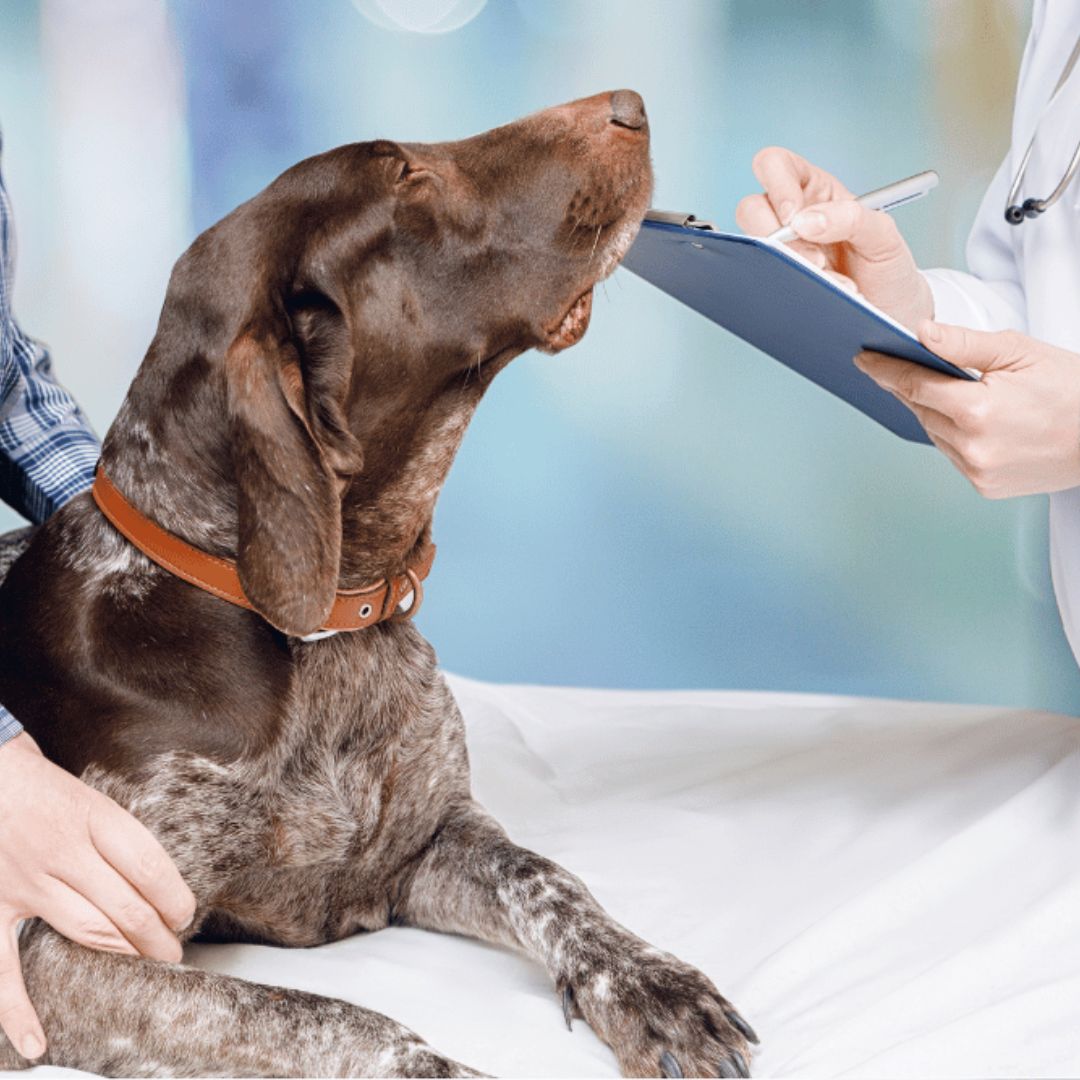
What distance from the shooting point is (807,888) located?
8.54ft

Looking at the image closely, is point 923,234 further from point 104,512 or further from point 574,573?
point 104,512

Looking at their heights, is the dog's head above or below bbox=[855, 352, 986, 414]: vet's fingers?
above

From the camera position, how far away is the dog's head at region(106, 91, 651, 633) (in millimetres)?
2117

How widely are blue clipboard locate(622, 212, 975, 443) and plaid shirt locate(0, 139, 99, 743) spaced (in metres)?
1.15

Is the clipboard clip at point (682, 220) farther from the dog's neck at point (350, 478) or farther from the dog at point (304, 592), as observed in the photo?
the dog's neck at point (350, 478)

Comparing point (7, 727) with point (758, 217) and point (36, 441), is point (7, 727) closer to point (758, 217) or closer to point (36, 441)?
point (36, 441)

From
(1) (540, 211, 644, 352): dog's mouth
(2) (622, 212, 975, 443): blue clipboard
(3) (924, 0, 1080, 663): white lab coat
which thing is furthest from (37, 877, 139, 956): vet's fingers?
(3) (924, 0, 1080, 663): white lab coat

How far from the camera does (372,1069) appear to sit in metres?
2.02

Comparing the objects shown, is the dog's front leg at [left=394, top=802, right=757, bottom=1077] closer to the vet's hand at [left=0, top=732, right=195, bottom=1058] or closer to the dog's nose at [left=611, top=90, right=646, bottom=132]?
the vet's hand at [left=0, top=732, right=195, bottom=1058]

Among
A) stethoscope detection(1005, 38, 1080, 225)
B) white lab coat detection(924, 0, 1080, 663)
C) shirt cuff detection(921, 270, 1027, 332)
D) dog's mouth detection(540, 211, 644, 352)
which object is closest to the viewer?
dog's mouth detection(540, 211, 644, 352)

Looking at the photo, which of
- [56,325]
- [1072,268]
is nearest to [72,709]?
[1072,268]

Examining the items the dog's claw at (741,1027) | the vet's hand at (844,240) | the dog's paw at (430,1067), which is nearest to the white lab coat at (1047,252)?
the vet's hand at (844,240)

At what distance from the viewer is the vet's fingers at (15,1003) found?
200cm

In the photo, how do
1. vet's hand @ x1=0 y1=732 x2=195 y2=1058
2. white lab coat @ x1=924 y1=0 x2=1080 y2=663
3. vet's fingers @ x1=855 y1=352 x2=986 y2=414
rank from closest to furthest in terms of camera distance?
1. vet's hand @ x1=0 y1=732 x2=195 y2=1058
2. vet's fingers @ x1=855 y1=352 x2=986 y2=414
3. white lab coat @ x1=924 y1=0 x2=1080 y2=663
